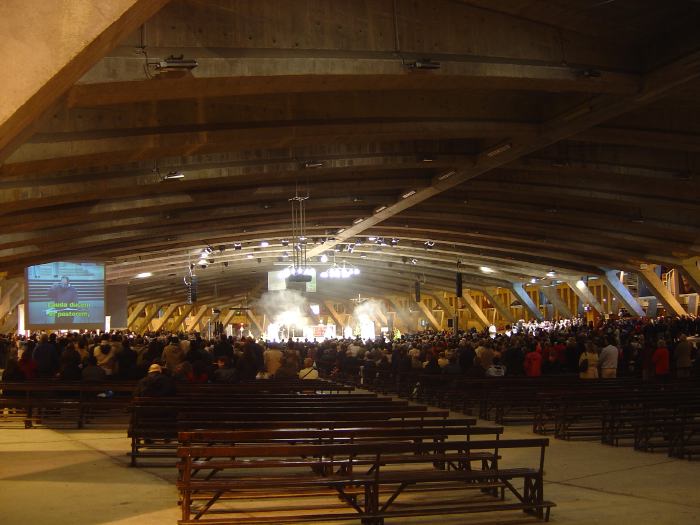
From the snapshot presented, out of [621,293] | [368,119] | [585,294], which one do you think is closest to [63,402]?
[368,119]

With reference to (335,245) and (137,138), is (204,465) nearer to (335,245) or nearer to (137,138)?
(137,138)

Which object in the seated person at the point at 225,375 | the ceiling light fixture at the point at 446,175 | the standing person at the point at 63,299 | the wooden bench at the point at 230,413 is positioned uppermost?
the ceiling light fixture at the point at 446,175

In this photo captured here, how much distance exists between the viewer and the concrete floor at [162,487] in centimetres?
721

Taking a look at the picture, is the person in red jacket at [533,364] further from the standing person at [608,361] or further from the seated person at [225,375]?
the seated person at [225,375]

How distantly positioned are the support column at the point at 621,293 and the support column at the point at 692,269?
22.7 ft

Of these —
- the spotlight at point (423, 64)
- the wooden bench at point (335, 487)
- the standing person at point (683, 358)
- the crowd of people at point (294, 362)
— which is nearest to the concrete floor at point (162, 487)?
the wooden bench at point (335, 487)

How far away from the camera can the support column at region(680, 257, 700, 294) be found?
3366 centimetres

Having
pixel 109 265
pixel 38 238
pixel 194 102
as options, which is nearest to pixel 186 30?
pixel 194 102

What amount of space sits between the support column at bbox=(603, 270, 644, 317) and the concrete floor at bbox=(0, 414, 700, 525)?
3043 cm

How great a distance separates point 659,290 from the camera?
38.1 metres

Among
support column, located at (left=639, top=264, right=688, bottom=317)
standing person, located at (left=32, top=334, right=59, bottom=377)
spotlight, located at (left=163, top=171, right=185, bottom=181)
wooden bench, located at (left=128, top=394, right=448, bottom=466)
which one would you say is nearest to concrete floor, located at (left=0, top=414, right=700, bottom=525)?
wooden bench, located at (left=128, top=394, right=448, bottom=466)

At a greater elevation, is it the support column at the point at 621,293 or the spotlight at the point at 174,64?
the spotlight at the point at 174,64

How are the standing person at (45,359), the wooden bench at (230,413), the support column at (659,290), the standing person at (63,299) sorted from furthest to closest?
the support column at (659,290)
the standing person at (63,299)
the standing person at (45,359)
the wooden bench at (230,413)

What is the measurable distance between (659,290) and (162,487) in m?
33.9
